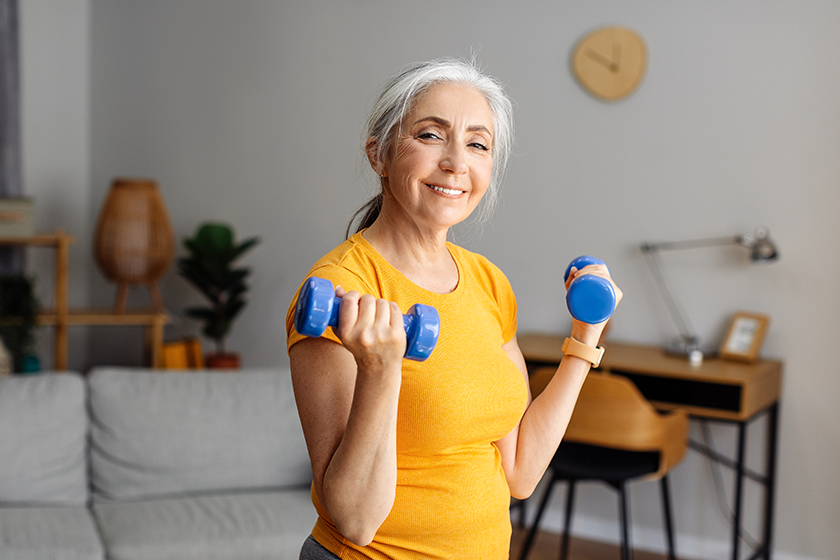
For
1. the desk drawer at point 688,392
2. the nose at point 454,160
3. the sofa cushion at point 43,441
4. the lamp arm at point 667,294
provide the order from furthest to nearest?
the lamp arm at point 667,294 < the desk drawer at point 688,392 < the sofa cushion at point 43,441 < the nose at point 454,160

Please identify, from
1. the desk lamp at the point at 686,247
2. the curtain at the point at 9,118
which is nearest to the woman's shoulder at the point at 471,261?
the desk lamp at the point at 686,247

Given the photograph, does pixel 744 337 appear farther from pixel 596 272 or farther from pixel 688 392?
pixel 596 272

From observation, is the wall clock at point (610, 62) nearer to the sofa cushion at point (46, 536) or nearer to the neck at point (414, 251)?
the neck at point (414, 251)

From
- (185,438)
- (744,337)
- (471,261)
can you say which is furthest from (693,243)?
(471,261)

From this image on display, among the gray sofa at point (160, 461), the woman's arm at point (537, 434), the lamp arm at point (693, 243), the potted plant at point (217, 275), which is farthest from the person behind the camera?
the potted plant at point (217, 275)

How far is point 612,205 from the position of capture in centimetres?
319

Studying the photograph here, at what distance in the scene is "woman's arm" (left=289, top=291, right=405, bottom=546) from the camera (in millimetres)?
775

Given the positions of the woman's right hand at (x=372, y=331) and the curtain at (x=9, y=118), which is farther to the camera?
the curtain at (x=9, y=118)

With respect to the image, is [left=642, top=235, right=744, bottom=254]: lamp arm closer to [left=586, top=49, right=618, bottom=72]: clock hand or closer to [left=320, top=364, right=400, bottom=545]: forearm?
[left=586, top=49, right=618, bottom=72]: clock hand

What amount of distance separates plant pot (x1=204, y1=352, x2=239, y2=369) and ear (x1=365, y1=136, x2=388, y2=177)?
293 cm

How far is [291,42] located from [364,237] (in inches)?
123

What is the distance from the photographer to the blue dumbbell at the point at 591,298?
3.21 ft

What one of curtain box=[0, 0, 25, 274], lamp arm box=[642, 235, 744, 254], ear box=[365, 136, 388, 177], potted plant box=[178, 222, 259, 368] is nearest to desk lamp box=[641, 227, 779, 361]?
lamp arm box=[642, 235, 744, 254]

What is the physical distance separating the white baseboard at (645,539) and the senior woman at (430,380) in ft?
7.57
